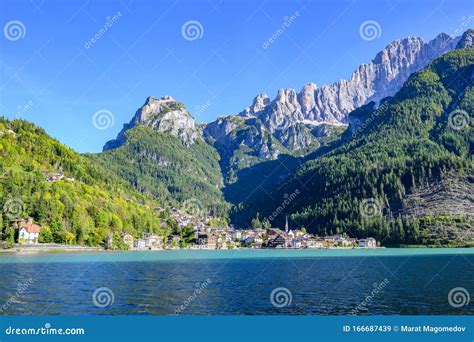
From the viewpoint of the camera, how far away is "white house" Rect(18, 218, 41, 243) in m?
122

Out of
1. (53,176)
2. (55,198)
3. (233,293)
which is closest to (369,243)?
(55,198)

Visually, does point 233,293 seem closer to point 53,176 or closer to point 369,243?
point 53,176

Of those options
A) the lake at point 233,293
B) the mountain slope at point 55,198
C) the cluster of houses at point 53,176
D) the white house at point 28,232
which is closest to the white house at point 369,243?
the mountain slope at point 55,198

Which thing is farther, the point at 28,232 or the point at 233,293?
the point at 28,232

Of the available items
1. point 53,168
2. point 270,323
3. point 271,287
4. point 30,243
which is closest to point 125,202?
point 53,168

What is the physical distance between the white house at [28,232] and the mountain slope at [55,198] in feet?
9.49

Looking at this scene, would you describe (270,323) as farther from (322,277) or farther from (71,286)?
(322,277)

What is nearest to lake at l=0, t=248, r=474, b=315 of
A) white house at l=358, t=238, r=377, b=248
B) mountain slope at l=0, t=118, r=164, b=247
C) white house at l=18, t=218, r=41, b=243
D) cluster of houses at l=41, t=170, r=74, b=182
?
white house at l=18, t=218, r=41, b=243

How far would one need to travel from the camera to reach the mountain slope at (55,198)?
13475cm

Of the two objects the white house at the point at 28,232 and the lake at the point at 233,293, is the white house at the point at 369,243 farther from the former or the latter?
the lake at the point at 233,293

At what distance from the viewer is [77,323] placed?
2822 centimetres

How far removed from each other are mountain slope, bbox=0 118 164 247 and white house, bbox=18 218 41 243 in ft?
9.49

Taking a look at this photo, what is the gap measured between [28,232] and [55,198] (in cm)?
2446

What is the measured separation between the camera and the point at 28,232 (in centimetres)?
12450
